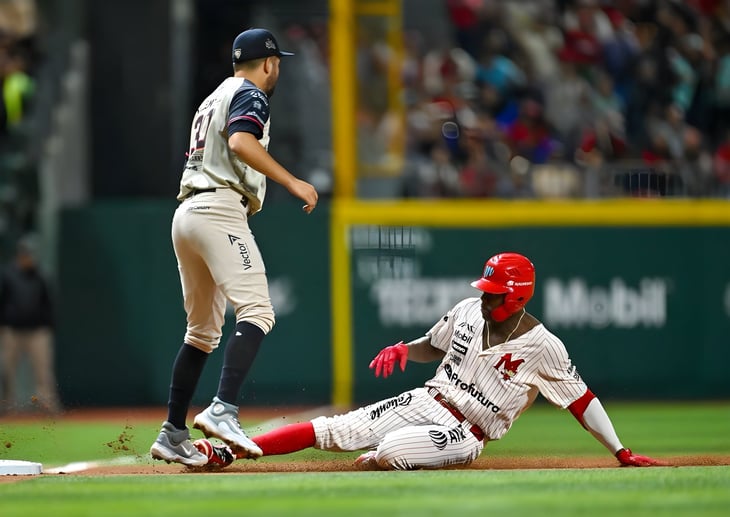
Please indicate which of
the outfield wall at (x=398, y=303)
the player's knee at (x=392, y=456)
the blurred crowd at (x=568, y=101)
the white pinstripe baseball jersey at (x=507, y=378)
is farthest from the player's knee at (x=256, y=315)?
the blurred crowd at (x=568, y=101)

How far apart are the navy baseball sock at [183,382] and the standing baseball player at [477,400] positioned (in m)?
0.32

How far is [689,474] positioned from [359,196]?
8322mm

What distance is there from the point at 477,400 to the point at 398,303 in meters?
7.29

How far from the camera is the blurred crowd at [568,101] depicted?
1434 centimetres

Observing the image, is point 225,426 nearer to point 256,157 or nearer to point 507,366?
point 256,157

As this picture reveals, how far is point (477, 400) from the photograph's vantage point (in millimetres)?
6871

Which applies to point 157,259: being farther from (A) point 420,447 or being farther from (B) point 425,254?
(A) point 420,447

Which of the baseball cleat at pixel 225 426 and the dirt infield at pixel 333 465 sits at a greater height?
the baseball cleat at pixel 225 426

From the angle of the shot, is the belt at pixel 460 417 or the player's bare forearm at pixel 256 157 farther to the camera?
the belt at pixel 460 417

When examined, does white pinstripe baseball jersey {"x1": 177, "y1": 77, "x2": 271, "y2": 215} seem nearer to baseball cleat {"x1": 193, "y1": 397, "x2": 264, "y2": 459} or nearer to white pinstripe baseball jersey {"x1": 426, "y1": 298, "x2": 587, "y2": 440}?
baseball cleat {"x1": 193, "y1": 397, "x2": 264, "y2": 459}

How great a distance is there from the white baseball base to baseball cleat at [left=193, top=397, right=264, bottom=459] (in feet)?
3.56

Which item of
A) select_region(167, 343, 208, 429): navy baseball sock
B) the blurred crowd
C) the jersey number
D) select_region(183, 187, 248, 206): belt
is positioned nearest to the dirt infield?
select_region(167, 343, 208, 429): navy baseball sock

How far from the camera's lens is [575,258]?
47.0ft

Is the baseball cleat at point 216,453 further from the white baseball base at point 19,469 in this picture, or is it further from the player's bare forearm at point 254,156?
the player's bare forearm at point 254,156
